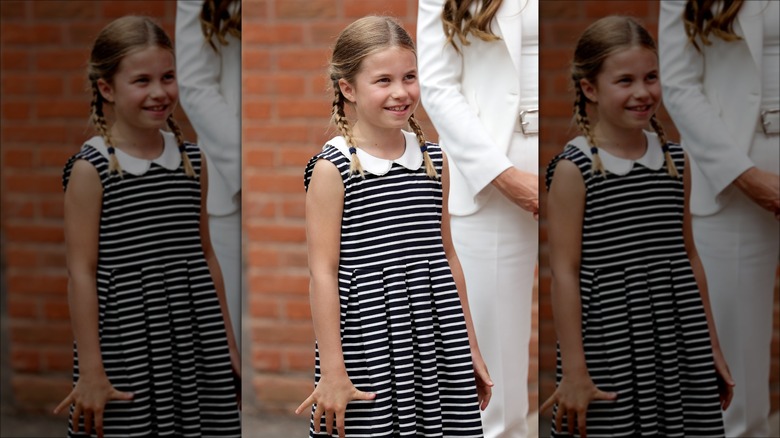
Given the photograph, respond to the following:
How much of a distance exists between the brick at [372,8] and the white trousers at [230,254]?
0.46m

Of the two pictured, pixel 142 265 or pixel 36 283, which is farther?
pixel 36 283

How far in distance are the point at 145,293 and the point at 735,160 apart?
118 centimetres

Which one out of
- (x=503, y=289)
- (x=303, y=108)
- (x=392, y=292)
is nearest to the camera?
(x=392, y=292)

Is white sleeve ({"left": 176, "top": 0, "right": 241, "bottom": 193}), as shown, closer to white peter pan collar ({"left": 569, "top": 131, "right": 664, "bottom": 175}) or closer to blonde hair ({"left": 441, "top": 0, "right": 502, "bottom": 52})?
blonde hair ({"left": 441, "top": 0, "right": 502, "bottom": 52})

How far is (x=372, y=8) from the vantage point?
74.0 inches

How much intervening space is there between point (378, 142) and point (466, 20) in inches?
13.1

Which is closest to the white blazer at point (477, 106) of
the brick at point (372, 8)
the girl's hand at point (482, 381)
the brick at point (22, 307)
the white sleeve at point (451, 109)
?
the white sleeve at point (451, 109)

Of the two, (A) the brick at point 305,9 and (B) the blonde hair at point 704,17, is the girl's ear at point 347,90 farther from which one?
(B) the blonde hair at point 704,17

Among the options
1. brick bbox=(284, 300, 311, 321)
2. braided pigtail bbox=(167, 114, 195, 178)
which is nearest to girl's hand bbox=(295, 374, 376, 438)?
brick bbox=(284, 300, 311, 321)

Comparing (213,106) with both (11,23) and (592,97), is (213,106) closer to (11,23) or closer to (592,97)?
(11,23)

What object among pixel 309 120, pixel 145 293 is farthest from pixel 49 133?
pixel 309 120

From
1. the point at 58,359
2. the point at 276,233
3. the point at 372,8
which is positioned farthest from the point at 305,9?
the point at 58,359

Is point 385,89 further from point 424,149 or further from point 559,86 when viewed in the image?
point 559,86

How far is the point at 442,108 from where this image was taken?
1.94 m
